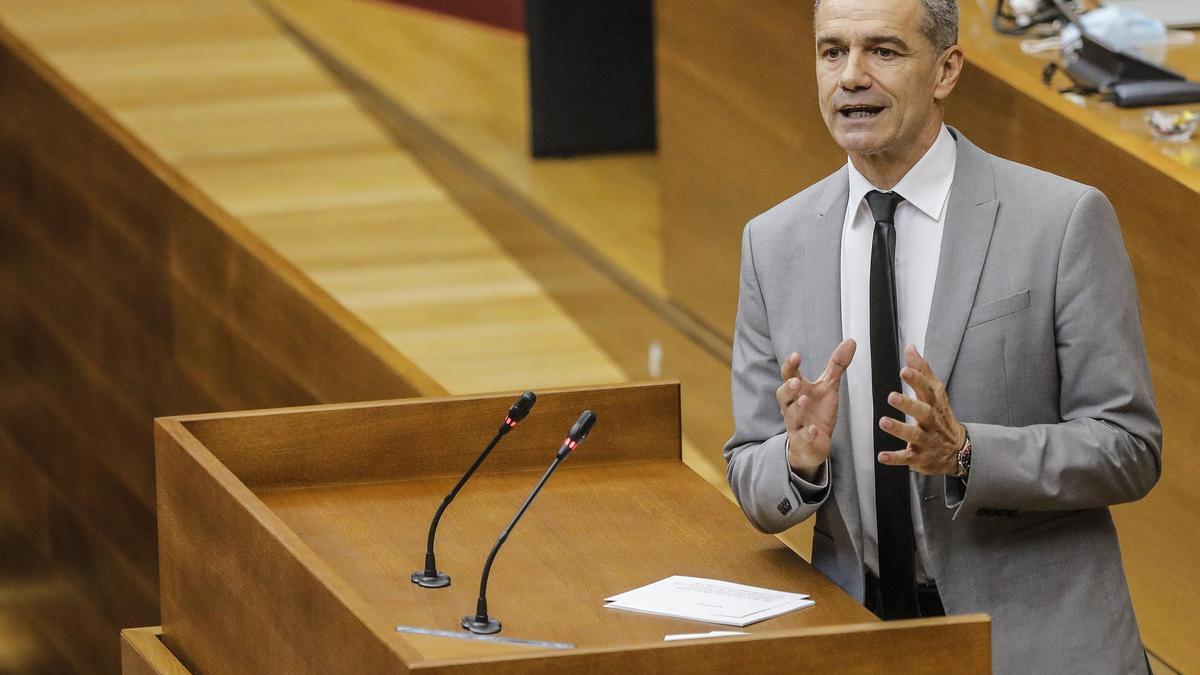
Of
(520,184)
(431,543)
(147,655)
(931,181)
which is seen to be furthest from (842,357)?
(520,184)

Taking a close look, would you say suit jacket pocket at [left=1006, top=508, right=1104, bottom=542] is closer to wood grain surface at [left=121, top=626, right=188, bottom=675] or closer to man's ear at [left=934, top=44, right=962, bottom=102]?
man's ear at [left=934, top=44, right=962, bottom=102]

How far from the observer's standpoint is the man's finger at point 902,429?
1.01 metres

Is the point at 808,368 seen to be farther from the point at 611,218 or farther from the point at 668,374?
the point at 611,218

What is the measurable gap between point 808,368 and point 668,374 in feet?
5.12

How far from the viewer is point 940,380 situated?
1.08 metres

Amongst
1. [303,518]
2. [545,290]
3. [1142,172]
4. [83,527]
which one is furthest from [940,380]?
[83,527]

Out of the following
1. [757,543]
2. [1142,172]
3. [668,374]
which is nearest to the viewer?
[757,543]

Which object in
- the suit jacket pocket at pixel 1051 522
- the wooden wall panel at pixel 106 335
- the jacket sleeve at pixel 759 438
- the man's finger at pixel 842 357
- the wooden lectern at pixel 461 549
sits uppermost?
the man's finger at pixel 842 357

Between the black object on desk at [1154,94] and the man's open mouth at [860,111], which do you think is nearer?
the man's open mouth at [860,111]

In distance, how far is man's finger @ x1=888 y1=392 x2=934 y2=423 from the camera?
3.31 ft

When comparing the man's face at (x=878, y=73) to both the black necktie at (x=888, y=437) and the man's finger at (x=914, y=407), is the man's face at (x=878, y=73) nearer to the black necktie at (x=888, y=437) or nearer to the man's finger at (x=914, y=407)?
the black necktie at (x=888, y=437)

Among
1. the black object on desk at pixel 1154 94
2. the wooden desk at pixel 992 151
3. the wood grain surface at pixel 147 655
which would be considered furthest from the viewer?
the black object on desk at pixel 1154 94

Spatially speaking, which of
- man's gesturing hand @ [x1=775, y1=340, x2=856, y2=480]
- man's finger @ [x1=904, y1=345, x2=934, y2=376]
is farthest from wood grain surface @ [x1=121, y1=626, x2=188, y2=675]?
man's finger @ [x1=904, y1=345, x2=934, y2=376]

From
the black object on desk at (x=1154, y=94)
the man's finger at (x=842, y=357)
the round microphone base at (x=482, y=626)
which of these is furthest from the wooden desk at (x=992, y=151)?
the round microphone base at (x=482, y=626)
